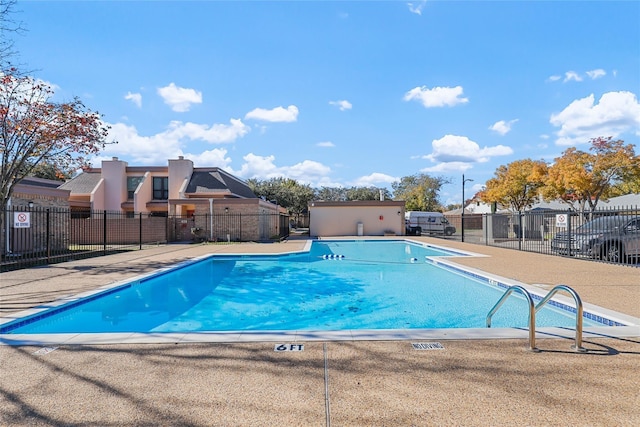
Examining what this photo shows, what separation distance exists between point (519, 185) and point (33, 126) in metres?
29.3

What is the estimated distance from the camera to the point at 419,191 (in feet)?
172

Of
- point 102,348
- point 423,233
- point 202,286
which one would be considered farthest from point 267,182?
point 102,348

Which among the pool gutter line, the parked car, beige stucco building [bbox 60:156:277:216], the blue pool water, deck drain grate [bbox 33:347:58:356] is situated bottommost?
the blue pool water

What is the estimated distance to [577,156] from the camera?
24.1 m

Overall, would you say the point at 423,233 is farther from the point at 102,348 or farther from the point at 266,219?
the point at 102,348

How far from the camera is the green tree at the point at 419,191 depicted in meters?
50.7

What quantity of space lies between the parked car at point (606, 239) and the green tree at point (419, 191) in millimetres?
37394

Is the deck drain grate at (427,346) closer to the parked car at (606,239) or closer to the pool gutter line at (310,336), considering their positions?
the pool gutter line at (310,336)

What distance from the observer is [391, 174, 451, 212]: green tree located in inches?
1996

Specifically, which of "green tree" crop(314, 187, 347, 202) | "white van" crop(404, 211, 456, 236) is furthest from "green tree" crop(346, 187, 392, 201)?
"white van" crop(404, 211, 456, 236)

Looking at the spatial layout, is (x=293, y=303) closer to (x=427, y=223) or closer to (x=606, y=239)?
(x=606, y=239)

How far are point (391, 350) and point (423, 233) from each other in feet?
93.8

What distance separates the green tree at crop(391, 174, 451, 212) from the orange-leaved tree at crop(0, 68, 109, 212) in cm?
4271

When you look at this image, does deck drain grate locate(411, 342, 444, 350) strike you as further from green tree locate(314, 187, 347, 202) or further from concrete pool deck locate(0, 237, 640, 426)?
green tree locate(314, 187, 347, 202)
